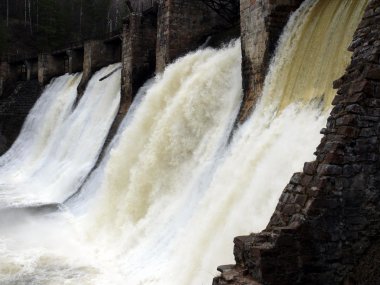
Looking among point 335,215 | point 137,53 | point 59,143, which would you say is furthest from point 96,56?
point 335,215

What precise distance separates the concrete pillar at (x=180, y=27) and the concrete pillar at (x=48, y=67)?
1374 centimetres

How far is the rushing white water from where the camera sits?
15.4m

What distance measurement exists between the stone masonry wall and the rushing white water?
1025cm

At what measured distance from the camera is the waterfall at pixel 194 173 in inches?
253

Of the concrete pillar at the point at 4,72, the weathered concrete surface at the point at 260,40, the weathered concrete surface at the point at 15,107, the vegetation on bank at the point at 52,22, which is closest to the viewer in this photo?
the weathered concrete surface at the point at 260,40

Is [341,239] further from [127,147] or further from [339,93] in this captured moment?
[127,147]

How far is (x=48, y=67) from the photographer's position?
26844 millimetres

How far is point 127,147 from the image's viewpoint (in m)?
11.6

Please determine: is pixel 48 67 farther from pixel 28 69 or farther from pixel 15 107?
pixel 28 69

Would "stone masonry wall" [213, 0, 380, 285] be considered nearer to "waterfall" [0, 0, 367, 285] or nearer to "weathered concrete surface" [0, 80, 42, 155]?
"waterfall" [0, 0, 367, 285]

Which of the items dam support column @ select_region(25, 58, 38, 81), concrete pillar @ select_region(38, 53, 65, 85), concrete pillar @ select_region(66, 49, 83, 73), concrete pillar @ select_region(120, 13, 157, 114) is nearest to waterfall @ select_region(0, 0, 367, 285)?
concrete pillar @ select_region(120, 13, 157, 114)

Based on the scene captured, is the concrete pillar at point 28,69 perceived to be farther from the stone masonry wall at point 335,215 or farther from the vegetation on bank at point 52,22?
the stone masonry wall at point 335,215

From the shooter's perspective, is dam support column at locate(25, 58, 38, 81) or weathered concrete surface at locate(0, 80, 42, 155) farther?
dam support column at locate(25, 58, 38, 81)

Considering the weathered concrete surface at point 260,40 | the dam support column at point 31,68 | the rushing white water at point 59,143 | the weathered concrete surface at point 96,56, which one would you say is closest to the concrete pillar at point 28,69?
the dam support column at point 31,68
